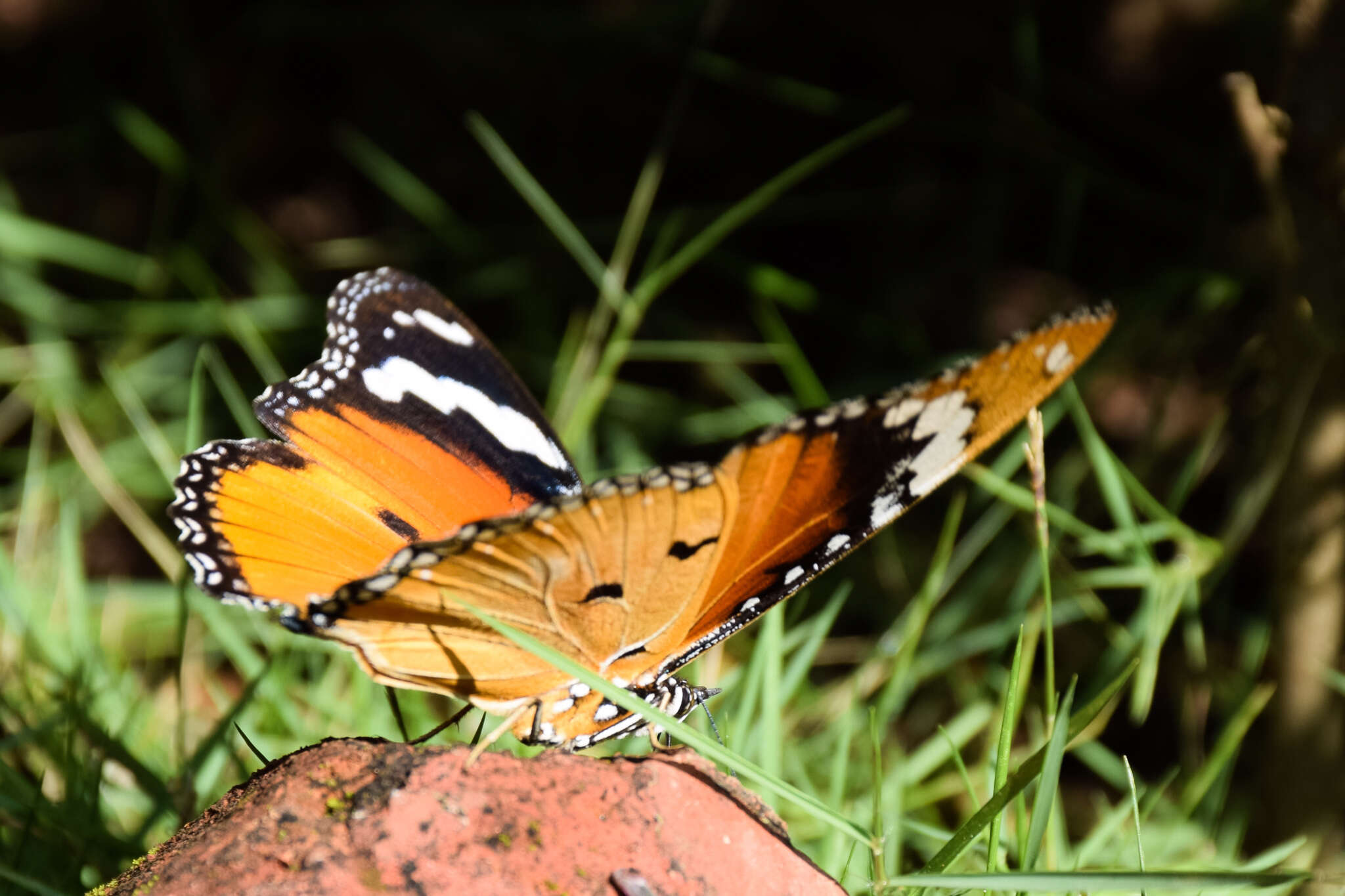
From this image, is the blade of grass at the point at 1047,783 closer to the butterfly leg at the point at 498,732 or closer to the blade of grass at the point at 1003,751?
the blade of grass at the point at 1003,751

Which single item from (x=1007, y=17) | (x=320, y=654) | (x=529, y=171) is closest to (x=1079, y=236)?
(x=1007, y=17)

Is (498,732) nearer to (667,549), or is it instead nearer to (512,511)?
(667,549)

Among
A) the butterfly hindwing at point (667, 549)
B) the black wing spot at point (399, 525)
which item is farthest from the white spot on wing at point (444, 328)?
the butterfly hindwing at point (667, 549)

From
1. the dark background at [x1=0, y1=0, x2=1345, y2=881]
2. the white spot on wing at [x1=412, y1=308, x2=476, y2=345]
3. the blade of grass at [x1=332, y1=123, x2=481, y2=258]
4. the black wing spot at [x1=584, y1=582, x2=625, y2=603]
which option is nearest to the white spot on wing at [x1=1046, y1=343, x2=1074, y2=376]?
the black wing spot at [x1=584, y1=582, x2=625, y2=603]

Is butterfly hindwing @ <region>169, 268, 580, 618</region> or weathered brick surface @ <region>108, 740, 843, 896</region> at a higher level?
butterfly hindwing @ <region>169, 268, 580, 618</region>

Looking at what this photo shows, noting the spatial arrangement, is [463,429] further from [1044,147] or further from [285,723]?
[1044,147]

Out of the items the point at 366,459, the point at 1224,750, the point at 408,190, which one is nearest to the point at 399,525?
the point at 366,459

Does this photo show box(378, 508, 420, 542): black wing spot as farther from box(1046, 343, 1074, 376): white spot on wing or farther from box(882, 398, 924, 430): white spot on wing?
box(1046, 343, 1074, 376): white spot on wing
